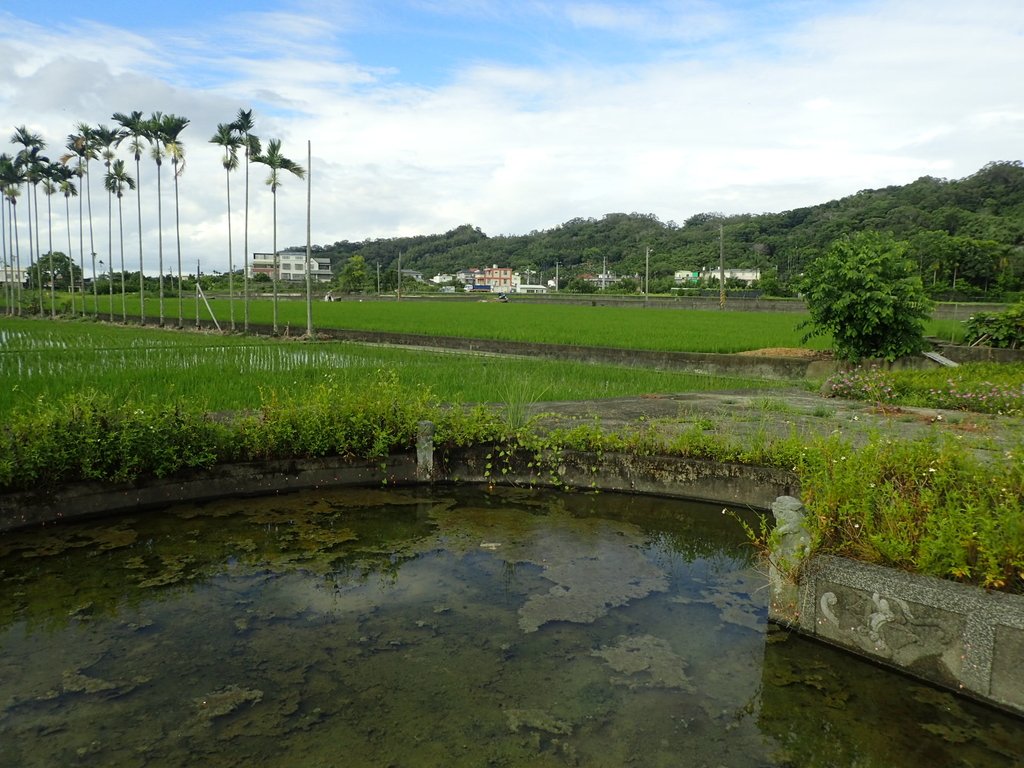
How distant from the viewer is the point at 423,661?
3490 millimetres

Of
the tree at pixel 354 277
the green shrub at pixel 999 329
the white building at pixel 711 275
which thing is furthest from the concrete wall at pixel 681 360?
the tree at pixel 354 277

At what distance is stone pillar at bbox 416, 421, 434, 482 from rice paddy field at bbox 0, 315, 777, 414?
82cm

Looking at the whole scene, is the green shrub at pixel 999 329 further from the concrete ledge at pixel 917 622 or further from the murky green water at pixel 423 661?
the concrete ledge at pixel 917 622

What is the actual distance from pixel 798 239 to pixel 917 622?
237ft

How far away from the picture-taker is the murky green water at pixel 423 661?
2889 millimetres

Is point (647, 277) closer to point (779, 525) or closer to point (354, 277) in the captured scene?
point (354, 277)

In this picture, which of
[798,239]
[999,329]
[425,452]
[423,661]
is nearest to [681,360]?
[999,329]

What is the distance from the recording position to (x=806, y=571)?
12.2 ft

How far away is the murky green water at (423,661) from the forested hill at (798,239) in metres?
33.3

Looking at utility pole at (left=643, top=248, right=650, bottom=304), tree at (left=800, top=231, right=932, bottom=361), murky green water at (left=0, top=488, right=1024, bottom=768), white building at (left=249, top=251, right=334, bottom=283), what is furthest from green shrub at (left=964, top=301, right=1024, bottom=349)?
white building at (left=249, top=251, right=334, bottom=283)

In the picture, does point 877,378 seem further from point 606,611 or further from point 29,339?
point 29,339

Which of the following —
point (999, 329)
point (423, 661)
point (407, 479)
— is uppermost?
point (999, 329)

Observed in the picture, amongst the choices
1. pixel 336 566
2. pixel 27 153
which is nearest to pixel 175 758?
pixel 336 566

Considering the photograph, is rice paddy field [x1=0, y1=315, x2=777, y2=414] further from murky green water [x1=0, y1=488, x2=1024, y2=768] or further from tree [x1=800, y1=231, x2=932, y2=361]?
murky green water [x1=0, y1=488, x2=1024, y2=768]
